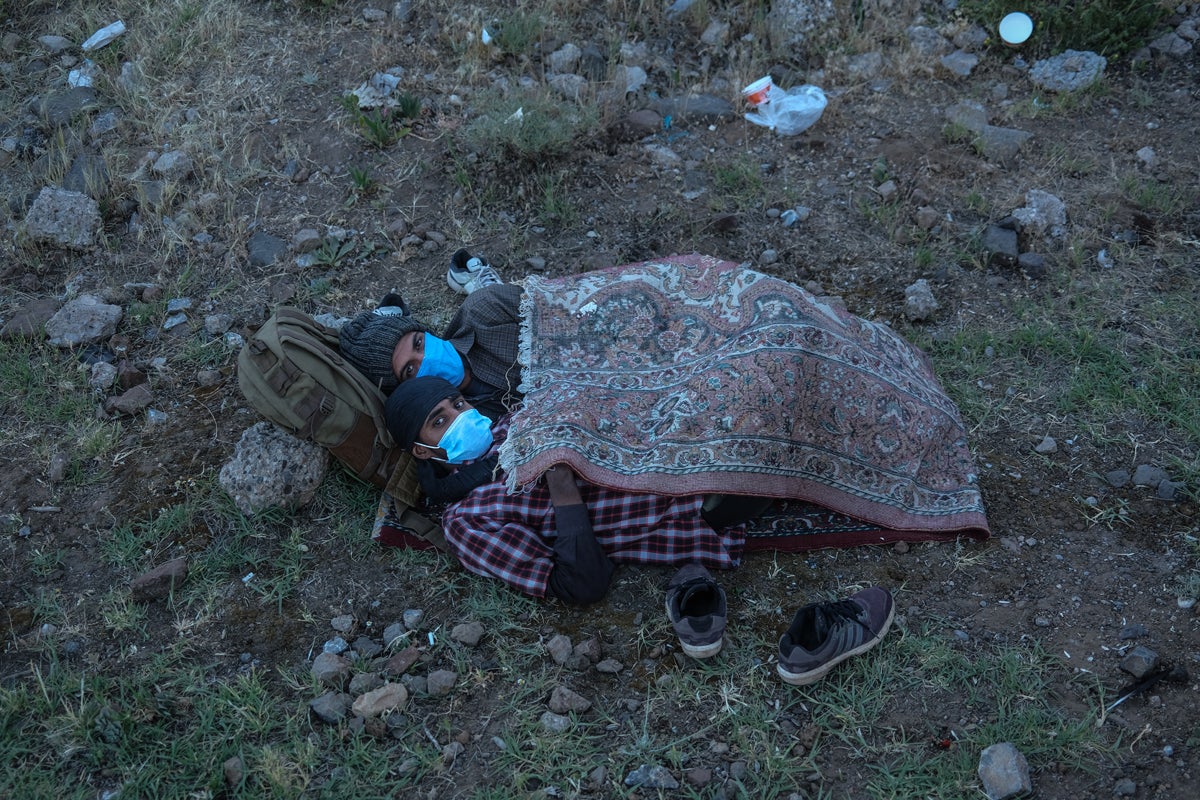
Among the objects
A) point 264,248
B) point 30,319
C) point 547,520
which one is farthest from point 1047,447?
point 30,319

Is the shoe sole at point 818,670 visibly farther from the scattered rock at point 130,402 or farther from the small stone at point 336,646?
the scattered rock at point 130,402

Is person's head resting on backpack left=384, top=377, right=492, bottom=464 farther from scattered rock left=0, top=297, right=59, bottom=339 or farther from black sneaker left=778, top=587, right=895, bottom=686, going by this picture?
scattered rock left=0, top=297, right=59, bottom=339

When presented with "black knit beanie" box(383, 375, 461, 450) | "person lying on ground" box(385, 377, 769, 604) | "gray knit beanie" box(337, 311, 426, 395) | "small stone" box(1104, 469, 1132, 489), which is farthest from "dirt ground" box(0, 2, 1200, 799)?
"gray knit beanie" box(337, 311, 426, 395)

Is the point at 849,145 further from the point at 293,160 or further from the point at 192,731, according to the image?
the point at 192,731

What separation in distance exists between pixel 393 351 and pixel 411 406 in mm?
308

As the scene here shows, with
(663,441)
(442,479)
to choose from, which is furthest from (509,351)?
(663,441)

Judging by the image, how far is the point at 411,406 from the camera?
10.9ft

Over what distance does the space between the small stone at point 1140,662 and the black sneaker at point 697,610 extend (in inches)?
45.3

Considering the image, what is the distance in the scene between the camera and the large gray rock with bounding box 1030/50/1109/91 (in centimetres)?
506

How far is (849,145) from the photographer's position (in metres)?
4.92

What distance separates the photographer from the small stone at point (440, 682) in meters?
2.77

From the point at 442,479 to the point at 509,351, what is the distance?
61 centimetres

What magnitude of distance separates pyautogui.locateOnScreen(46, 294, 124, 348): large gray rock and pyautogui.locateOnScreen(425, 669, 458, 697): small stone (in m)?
2.35

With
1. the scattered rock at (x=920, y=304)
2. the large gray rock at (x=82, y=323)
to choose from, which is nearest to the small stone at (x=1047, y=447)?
the scattered rock at (x=920, y=304)
